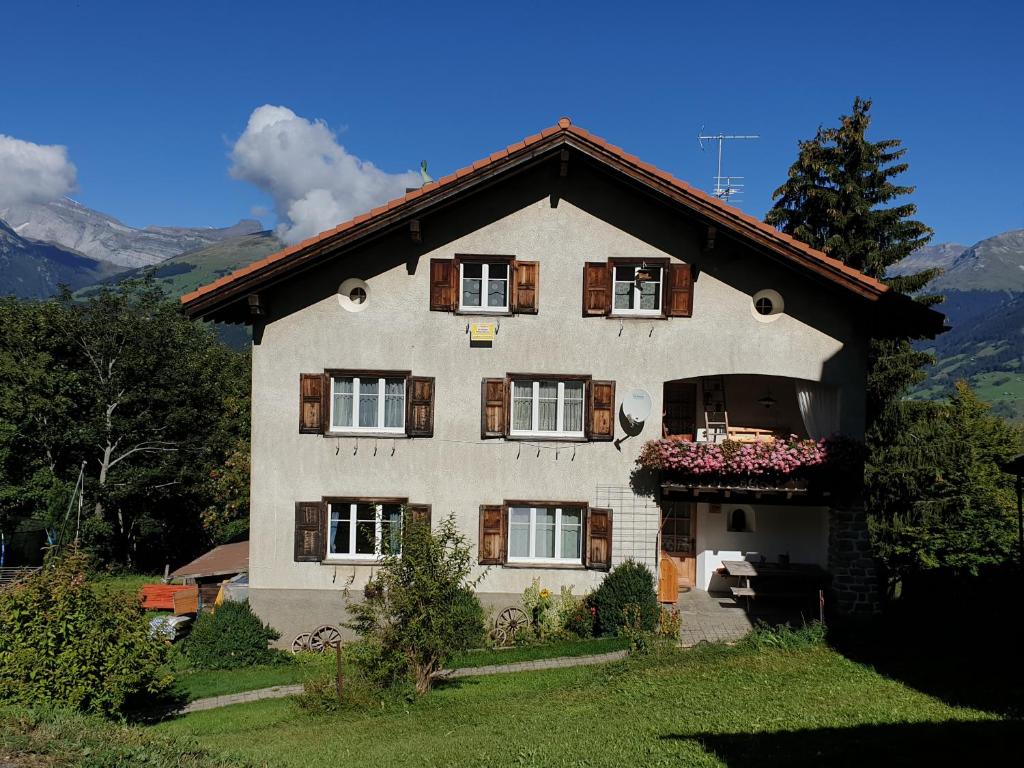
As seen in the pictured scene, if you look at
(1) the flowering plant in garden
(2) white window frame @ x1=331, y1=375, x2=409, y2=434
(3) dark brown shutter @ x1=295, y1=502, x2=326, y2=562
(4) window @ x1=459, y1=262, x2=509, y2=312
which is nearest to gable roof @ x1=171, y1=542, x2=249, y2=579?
(3) dark brown shutter @ x1=295, y1=502, x2=326, y2=562

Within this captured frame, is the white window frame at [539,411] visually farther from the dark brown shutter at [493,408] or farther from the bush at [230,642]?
the bush at [230,642]

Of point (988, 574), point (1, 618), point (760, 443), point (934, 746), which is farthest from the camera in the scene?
point (760, 443)

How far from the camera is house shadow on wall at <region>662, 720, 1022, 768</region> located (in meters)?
8.74

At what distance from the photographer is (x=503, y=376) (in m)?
17.8

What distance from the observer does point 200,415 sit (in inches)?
1501

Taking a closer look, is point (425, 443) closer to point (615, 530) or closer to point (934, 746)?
point (615, 530)

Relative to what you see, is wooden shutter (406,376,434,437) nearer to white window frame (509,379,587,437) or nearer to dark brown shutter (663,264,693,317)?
white window frame (509,379,587,437)

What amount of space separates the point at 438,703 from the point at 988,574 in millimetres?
9682

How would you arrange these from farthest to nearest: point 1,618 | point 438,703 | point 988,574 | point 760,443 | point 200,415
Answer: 1. point 200,415
2. point 760,443
3. point 988,574
4. point 438,703
5. point 1,618

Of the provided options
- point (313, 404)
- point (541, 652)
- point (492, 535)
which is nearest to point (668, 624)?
point (541, 652)

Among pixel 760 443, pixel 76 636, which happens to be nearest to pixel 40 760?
pixel 76 636

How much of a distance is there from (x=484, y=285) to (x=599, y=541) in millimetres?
6005

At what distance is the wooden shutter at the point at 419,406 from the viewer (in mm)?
17688

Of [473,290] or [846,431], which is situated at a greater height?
[473,290]
